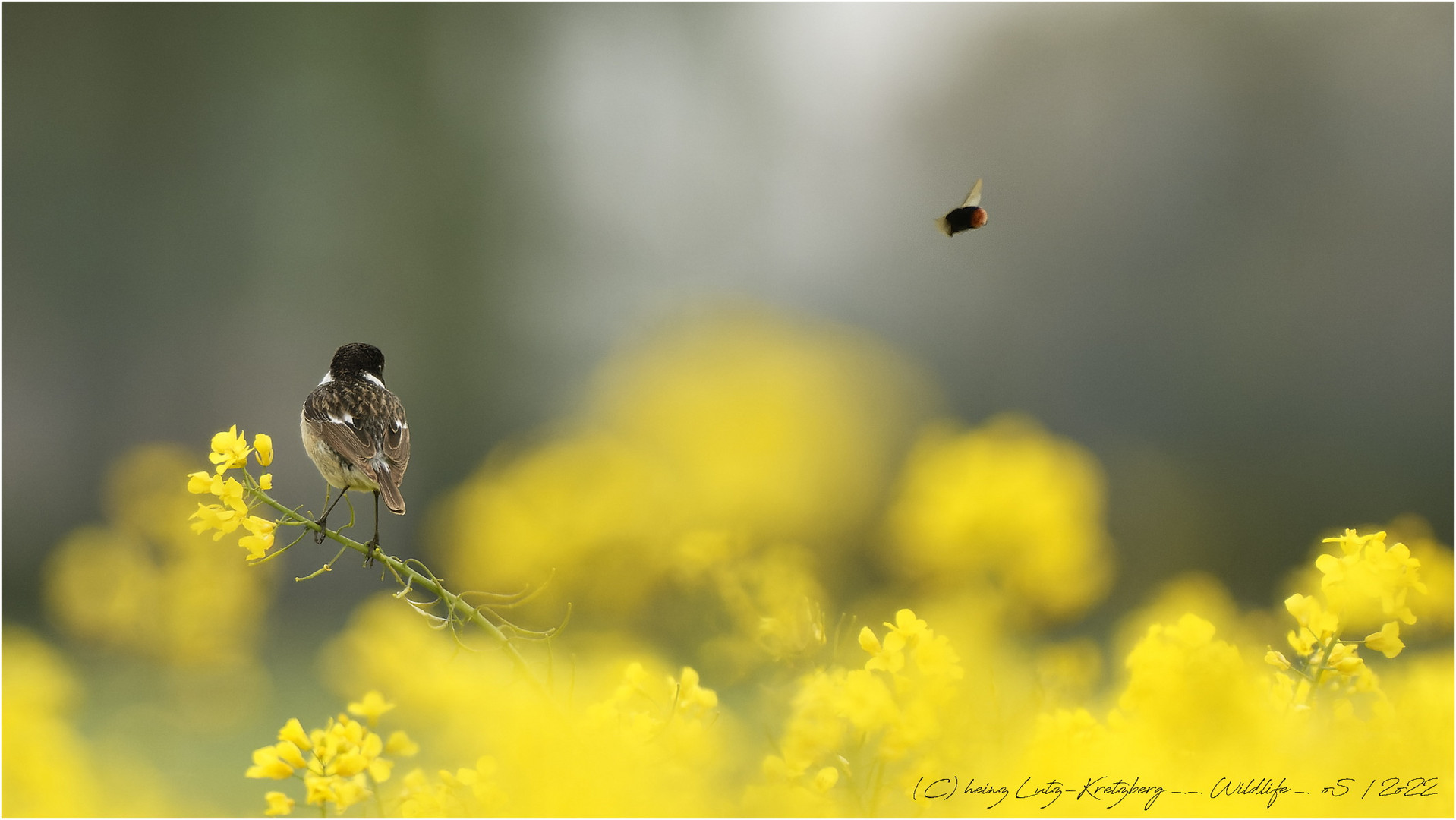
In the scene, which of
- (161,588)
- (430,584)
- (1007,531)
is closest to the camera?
(430,584)

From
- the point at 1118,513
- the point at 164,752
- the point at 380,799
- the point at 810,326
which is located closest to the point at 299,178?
the point at 810,326

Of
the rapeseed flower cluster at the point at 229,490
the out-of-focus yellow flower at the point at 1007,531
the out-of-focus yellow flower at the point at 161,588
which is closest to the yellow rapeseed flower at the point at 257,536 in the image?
the rapeseed flower cluster at the point at 229,490

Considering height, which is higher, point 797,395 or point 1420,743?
point 797,395

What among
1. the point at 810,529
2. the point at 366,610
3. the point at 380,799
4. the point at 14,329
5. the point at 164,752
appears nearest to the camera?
the point at 380,799

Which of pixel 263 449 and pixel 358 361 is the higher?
pixel 358 361

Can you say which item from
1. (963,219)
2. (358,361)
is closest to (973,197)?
(963,219)

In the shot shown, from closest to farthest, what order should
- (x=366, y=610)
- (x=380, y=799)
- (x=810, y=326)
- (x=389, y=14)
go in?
(x=380, y=799) < (x=366, y=610) < (x=810, y=326) < (x=389, y=14)

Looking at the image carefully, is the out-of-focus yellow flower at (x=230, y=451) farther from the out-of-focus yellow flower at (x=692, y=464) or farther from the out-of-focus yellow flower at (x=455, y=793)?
the out-of-focus yellow flower at (x=692, y=464)

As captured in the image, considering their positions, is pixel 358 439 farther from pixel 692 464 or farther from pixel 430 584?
pixel 692 464

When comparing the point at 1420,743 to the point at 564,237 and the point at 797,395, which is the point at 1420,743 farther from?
the point at 564,237
